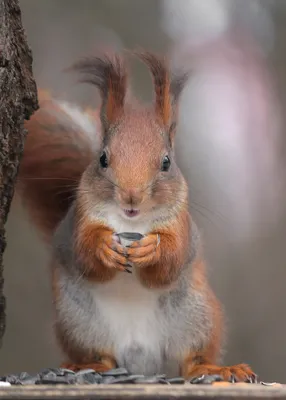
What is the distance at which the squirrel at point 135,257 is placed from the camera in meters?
1.32

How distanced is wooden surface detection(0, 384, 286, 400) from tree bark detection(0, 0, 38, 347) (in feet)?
1.89

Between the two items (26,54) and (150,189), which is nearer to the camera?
(150,189)

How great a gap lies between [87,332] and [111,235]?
0.75 feet

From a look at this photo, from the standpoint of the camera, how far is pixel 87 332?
142cm

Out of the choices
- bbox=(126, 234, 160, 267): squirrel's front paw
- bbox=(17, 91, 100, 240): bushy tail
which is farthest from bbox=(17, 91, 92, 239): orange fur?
bbox=(126, 234, 160, 267): squirrel's front paw

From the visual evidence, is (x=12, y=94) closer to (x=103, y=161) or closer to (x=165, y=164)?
(x=103, y=161)

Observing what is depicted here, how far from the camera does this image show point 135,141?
4.42 feet

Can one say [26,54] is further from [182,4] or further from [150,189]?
[182,4]

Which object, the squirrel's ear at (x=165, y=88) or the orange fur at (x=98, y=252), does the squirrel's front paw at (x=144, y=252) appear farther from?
the squirrel's ear at (x=165, y=88)

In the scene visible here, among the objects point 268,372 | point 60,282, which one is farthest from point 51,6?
point 268,372

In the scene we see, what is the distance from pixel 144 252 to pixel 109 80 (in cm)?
36

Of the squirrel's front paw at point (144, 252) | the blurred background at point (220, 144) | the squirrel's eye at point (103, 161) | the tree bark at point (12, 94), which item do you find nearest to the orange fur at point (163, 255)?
the squirrel's front paw at point (144, 252)

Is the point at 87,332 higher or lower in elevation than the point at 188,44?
lower

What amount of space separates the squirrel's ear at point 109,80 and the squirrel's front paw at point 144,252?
0.27 m
